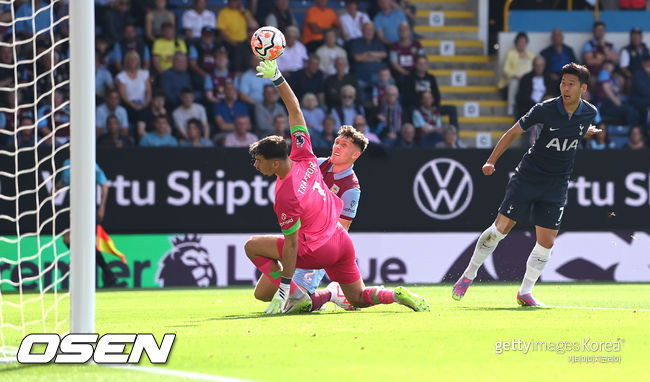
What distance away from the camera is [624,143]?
735 inches

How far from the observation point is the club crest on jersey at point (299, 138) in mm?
8734

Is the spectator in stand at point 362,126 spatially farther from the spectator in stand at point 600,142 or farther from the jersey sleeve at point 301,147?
the jersey sleeve at point 301,147

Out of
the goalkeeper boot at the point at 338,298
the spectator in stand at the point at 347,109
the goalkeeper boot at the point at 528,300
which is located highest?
the spectator in stand at the point at 347,109

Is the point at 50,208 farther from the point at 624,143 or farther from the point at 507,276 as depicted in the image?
the point at 624,143

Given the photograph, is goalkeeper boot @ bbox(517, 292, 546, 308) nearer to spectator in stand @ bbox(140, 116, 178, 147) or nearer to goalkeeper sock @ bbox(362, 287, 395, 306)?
goalkeeper sock @ bbox(362, 287, 395, 306)

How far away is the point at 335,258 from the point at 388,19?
1113 centimetres

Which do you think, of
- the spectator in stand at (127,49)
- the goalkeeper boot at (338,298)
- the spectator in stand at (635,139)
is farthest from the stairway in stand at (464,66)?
the goalkeeper boot at (338,298)

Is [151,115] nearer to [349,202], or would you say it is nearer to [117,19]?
[117,19]

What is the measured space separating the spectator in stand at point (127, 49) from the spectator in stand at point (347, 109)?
3.12 metres

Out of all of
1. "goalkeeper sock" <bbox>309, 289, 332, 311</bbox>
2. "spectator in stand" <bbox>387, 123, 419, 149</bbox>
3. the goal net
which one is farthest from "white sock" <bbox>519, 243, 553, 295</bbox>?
"spectator in stand" <bbox>387, 123, 419, 149</bbox>

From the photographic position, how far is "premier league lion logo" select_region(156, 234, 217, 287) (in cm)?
1527

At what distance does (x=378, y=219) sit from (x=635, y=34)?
6.94 metres

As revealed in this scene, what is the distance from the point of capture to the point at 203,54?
17.9 m

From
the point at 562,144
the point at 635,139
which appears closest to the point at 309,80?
the point at 635,139
